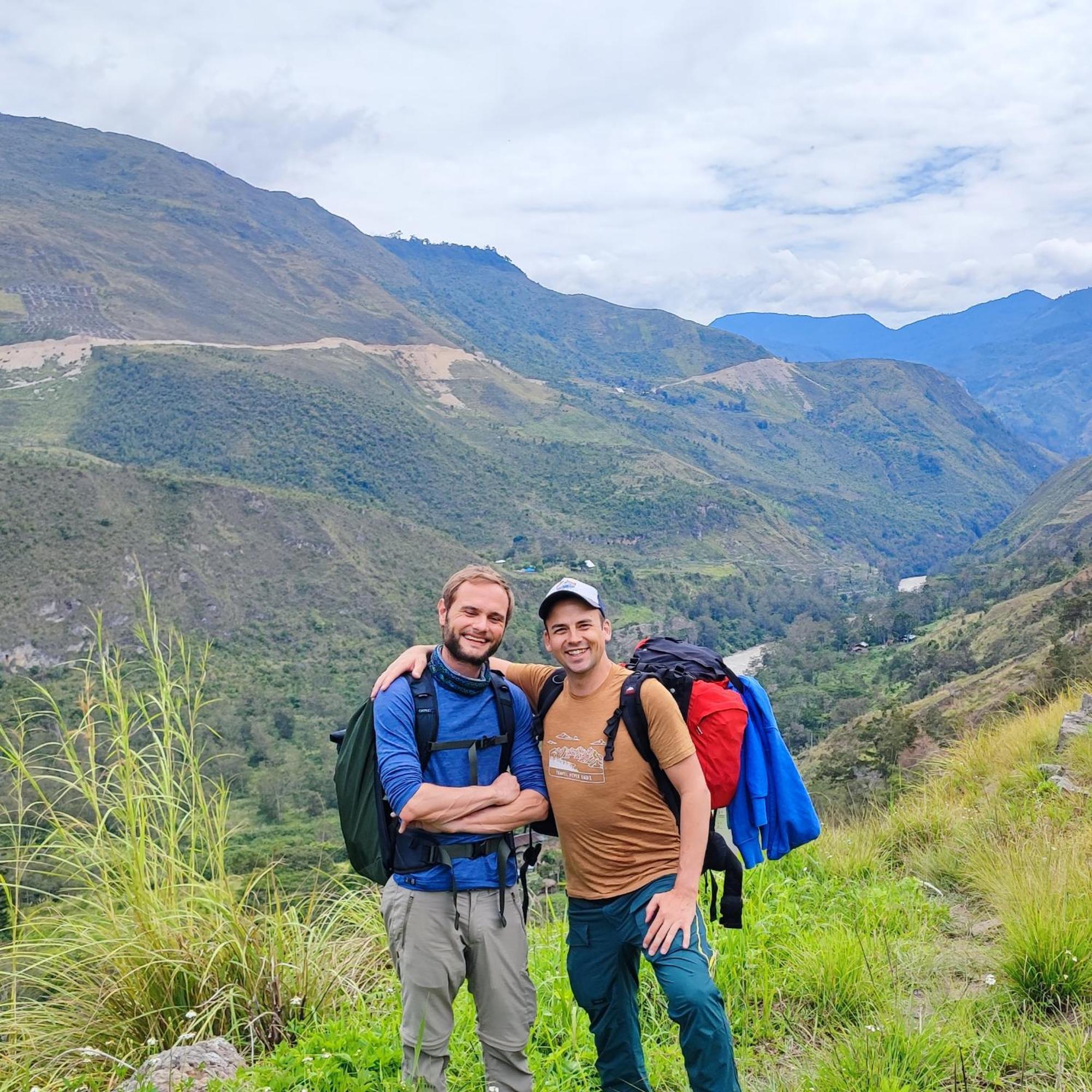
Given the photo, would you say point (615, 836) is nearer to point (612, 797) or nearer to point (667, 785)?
point (612, 797)

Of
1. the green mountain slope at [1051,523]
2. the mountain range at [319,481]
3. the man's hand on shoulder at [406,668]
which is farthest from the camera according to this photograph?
the green mountain slope at [1051,523]

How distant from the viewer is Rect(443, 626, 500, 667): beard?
251cm

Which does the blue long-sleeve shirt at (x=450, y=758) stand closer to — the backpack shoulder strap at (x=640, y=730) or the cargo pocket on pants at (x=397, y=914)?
the cargo pocket on pants at (x=397, y=914)

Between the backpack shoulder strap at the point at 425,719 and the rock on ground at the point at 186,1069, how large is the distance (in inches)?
42.5

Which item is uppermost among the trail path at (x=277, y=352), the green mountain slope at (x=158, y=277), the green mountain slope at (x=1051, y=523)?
the green mountain slope at (x=158, y=277)

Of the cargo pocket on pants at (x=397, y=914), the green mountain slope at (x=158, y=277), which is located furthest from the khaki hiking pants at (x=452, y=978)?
the green mountain slope at (x=158, y=277)

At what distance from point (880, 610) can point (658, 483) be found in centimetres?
4260

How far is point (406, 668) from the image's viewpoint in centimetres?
252

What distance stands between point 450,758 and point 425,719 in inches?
5.8

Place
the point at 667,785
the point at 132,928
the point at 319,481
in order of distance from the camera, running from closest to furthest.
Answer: the point at 667,785, the point at 132,928, the point at 319,481

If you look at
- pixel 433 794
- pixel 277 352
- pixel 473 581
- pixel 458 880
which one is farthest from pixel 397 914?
pixel 277 352

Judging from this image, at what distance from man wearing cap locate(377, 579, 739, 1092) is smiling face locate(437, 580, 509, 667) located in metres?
0.13

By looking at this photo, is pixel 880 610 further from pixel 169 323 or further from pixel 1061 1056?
pixel 169 323

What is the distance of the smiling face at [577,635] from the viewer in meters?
2.51
